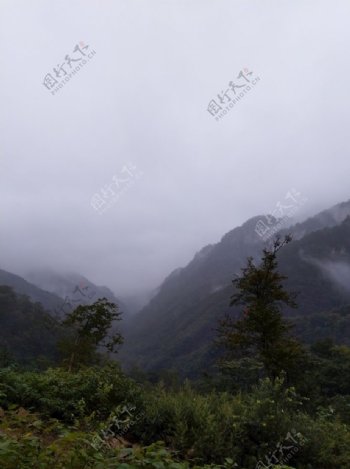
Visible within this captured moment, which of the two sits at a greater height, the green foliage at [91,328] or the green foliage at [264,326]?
the green foliage at [91,328]

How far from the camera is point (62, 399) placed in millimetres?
7055

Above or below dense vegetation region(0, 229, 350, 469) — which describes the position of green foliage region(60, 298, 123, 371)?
above

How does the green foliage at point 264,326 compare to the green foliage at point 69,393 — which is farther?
the green foliage at point 264,326

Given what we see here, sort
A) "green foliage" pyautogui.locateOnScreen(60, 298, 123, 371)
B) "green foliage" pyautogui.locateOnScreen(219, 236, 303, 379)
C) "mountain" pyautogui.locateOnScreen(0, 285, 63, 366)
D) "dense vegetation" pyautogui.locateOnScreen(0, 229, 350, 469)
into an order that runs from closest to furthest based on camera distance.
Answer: "dense vegetation" pyautogui.locateOnScreen(0, 229, 350, 469) → "green foliage" pyautogui.locateOnScreen(219, 236, 303, 379) → "green foliage" pyautogui.locateOnScreen(60, 298, 123, 371) → "mountain" pyautogui.locateOnScreen(0, 285, 63, 366)

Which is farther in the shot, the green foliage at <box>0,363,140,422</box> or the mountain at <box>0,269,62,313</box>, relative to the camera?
the mountain at <box>0,269,62,313</box>

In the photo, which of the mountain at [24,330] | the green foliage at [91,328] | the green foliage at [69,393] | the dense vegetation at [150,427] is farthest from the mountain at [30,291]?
the dense vegetation at [150,427]

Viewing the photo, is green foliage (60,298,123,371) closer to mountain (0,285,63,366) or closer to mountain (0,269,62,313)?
mountain (0,285,63,366)

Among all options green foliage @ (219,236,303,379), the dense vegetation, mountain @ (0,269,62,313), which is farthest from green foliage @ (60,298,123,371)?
mountain @ (0,269,62,313)

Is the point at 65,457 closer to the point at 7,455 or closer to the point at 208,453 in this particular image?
the point at 7,455

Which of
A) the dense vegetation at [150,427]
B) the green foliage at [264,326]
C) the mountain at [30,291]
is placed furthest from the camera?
the mountain at [30,291]

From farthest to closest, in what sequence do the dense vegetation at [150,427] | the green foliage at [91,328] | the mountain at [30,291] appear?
the mountain at [30,291] → the green foliage at [91,328] → the dense vegetation at [150,427]

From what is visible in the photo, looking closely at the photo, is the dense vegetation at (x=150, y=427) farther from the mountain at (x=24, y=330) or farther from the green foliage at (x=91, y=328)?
the mountain at (x=24, y=330)

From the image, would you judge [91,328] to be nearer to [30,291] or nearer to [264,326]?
[264,326]

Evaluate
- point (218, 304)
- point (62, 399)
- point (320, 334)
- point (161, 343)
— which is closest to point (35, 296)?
point (161, 343)
